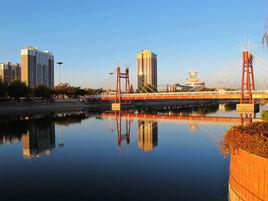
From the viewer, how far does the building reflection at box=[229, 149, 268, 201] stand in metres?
7.17

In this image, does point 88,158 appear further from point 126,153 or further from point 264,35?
point 264,35

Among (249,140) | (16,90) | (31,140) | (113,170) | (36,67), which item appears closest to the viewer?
(249,140)

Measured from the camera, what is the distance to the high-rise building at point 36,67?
13062cm

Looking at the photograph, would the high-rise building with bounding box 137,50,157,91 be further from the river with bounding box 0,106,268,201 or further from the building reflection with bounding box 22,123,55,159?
the river with bounding box 0,106,268,201

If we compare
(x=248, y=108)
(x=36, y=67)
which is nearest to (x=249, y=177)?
(x=248, y=108)

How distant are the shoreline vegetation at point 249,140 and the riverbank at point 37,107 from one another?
48.3 metres

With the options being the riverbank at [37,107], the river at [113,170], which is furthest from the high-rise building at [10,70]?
the river at [113,170]

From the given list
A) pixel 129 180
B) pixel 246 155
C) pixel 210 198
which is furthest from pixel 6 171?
pixel 246 155

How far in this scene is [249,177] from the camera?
25.6 ft

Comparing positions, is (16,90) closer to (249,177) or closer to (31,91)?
(31,91)

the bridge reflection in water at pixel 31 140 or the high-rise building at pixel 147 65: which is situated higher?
the high-rise building at pixel 147 65

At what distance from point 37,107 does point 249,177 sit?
213 ft

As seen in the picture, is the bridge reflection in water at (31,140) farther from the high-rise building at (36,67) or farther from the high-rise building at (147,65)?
the high-rise building at (147,65)

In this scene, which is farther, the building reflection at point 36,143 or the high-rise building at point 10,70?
the high-rise building at point 10,70
